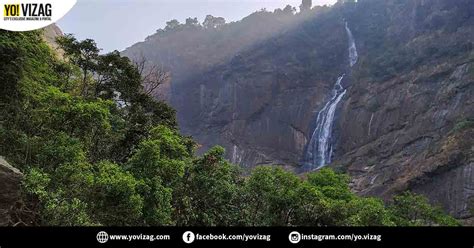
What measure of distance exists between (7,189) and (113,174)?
3030mm

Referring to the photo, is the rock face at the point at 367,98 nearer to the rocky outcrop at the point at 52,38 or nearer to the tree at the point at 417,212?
the tree at the point at 417,212

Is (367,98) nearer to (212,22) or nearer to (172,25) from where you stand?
(212,22)

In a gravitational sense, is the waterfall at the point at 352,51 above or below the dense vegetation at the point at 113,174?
above

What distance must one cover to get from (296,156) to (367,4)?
32198mm

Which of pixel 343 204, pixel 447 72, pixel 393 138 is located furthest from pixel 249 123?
pixel 343 204

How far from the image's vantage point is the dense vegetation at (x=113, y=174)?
11000mm

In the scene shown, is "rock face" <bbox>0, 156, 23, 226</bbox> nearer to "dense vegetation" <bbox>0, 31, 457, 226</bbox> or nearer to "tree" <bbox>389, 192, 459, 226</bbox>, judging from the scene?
"dense vegetation" <bbox>0, 31, 457, 226</bbox>

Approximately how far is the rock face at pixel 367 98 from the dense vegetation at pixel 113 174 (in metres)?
20.6

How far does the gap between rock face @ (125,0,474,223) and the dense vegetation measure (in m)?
20.6

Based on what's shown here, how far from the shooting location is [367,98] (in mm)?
51438
